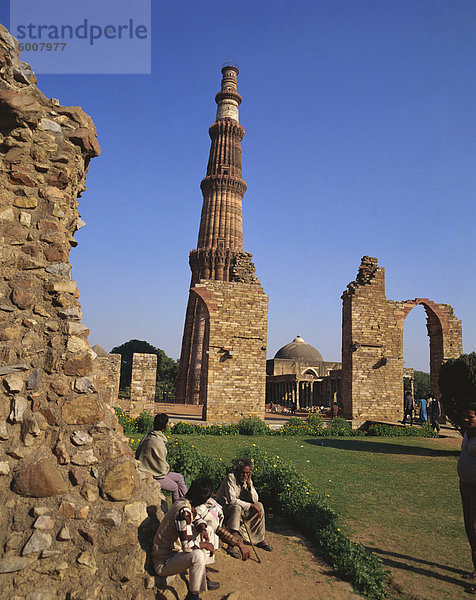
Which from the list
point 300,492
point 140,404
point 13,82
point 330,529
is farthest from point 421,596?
point 140,404

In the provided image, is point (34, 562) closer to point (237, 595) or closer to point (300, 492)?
point (237, 595)

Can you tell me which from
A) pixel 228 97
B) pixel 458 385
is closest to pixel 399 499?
pixel 458 385

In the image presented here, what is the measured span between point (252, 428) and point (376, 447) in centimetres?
359

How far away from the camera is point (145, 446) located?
403 centimetres

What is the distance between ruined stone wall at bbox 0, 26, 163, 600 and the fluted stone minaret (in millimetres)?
30400

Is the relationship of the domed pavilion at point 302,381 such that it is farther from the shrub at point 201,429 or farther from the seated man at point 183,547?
the seated man at point 183,547

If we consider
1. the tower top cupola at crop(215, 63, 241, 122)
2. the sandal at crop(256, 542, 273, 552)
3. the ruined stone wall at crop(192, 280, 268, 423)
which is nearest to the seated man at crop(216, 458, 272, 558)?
the sandal at crop(256, 542, 273, 552)

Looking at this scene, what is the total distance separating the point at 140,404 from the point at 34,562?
12.0m

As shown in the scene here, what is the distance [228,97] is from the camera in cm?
4112

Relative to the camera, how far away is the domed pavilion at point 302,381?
29228 millimetres

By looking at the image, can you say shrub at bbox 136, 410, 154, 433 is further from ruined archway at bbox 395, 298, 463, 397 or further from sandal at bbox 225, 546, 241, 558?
ruined archway at bbox 395, 298, 463, 397

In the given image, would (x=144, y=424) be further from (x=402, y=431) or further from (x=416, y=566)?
(x=416, y=566)

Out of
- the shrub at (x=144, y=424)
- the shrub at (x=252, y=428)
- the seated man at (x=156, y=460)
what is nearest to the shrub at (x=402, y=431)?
the shrub at (x=252, y=428)

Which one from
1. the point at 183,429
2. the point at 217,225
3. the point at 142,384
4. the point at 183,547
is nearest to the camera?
the point at 183,547
